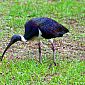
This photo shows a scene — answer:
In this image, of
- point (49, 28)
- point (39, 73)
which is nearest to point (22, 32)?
point (49, 28)

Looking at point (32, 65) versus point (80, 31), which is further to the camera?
point (80, 31)

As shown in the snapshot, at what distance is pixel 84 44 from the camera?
11.4 metres

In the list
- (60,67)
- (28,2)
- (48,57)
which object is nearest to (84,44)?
(48,57)

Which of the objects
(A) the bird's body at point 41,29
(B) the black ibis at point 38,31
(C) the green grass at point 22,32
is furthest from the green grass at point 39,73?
(A) the bird's body at point 41,29

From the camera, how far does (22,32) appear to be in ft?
41.3

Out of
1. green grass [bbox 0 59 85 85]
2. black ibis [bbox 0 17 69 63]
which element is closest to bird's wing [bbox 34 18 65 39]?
black ibis [bbox 0 17 69 63]

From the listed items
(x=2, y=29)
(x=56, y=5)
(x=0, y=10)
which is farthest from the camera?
(x=56, y=5)

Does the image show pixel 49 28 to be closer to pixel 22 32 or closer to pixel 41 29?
pixel 41 29

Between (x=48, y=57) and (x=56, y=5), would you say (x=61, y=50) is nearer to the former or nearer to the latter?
(x=48, y=57)

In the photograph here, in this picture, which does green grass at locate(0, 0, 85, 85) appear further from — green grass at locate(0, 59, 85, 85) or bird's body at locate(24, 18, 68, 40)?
bird's body at locate(24, 18, 68, 40)

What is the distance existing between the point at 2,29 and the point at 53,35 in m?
3.60

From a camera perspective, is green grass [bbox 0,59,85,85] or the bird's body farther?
the bird's body

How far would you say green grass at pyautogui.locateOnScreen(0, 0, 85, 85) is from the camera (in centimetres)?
854

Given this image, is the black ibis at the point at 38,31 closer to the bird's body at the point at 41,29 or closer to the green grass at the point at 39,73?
the bird's body at the point at 41,29
